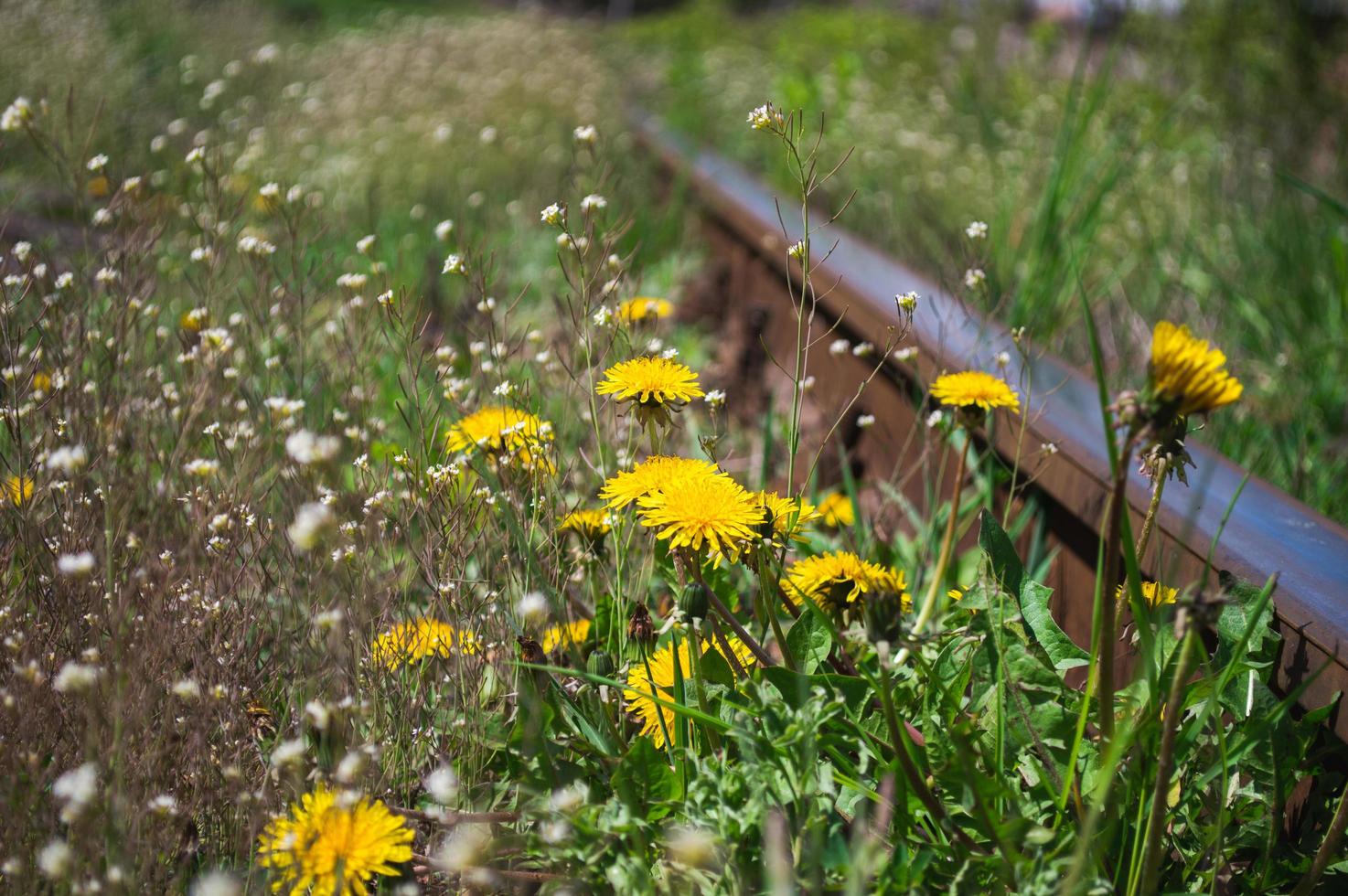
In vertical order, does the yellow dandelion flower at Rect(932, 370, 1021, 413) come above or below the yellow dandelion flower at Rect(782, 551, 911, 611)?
above

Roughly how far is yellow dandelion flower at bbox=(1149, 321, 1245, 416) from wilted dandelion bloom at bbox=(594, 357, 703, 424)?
0.63 meters

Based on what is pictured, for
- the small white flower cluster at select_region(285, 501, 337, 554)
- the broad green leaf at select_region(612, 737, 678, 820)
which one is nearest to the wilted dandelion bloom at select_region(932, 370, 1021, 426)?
the broad green leaf at select_region(612, 737, 678, 820)

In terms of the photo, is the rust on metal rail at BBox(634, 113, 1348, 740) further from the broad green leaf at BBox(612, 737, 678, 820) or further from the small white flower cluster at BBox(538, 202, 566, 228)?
the broad green leaf at BBox(612, 737, 678, 820)

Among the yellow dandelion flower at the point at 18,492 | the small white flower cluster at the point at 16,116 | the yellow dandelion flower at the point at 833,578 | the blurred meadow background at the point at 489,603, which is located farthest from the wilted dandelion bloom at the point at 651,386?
the small white flower cluster at the point at 16,116

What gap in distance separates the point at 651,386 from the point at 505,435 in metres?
0.34

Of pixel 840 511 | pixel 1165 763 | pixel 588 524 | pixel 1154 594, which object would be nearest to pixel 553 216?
pixel 588 524

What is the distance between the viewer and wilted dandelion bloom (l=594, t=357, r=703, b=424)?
1.51m

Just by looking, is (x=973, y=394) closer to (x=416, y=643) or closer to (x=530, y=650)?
(x=530, y=650)

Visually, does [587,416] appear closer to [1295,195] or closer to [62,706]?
[62,706]

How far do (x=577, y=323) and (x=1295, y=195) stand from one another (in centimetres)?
365

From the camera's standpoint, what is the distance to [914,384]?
2.71 m

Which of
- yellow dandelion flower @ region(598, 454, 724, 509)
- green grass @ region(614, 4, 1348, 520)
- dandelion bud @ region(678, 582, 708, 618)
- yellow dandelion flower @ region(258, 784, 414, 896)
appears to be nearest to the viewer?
yellow dandelion flower @ region(258, 784, 414, 896)

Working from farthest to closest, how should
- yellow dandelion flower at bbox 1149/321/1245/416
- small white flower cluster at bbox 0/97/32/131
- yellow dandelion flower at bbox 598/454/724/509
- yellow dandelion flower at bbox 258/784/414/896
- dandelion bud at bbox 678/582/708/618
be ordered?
small white flower cluster at bbox 0/97/32/131 < yellow dandelion flower at bbox 598/454/724/509 < dandelion bud at bbox 678/582/708/618 < yellow dandelion flower at bbox 258/784/414/896 < yellow dandelion flower at bbox 1149/321/1245/416

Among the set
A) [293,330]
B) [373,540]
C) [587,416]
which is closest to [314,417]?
[293,330]
